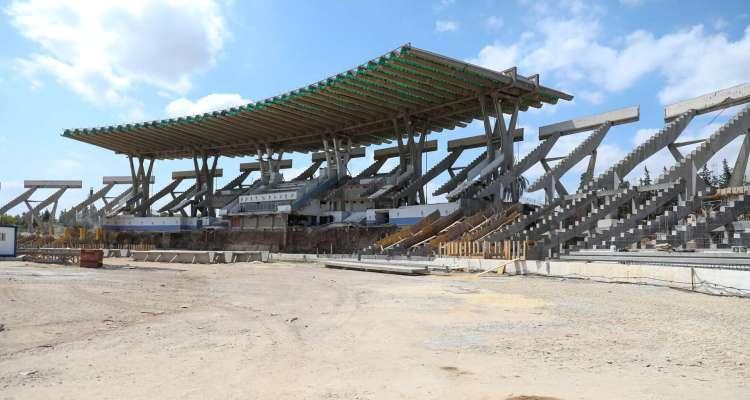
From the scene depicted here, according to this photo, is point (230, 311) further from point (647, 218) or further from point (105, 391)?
point (647, 218)

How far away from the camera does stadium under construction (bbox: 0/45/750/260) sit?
26.6m

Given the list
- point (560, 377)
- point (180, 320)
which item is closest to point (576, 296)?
point (560, 377)

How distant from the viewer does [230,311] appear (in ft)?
40.9

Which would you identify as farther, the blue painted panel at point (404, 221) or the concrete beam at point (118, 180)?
the concrete beam at point (118, 180)

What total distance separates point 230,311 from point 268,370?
613 cm

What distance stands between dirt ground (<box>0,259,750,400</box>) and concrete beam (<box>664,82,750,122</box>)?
70.5 ft

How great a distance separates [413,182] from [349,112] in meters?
8.97

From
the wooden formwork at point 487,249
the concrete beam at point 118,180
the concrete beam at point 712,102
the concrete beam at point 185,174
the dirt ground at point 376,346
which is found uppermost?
the concrete beam at point 185,174

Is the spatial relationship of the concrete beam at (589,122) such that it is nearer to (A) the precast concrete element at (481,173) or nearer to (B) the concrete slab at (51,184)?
(A) the precast concrete element at (481,173)

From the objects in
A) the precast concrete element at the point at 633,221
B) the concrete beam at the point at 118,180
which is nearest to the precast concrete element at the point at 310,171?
the concrete beam at the point at 118,180

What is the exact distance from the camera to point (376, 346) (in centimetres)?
824

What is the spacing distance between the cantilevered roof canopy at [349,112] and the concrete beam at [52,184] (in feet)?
29.9

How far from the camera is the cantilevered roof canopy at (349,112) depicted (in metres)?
38.8

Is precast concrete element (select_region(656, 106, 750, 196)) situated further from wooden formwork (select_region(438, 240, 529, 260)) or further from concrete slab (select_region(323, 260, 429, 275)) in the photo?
concrete slab (select_region(323, 260, 429, 275))
